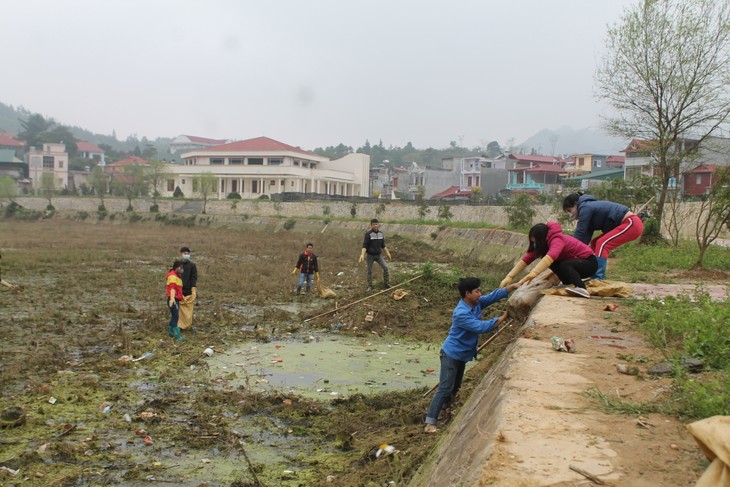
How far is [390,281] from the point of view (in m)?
15.8

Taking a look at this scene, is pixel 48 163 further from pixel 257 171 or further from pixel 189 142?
pixel 189 142

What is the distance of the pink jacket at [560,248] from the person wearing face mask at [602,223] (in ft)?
2.42

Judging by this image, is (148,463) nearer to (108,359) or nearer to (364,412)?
(364,412)

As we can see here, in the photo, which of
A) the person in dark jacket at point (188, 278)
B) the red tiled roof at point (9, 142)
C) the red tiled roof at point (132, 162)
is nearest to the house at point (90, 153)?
the red tiled roof at point (9, 142)

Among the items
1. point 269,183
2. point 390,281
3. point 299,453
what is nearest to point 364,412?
point 299,453

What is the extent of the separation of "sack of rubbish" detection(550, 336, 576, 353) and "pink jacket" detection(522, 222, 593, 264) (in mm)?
1998

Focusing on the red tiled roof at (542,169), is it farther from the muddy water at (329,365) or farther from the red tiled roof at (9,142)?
the red tiled roof at (9,142)

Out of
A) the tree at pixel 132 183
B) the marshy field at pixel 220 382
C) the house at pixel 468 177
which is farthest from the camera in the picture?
the house at pixel 468 177

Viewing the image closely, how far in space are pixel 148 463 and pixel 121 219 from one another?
5497cm

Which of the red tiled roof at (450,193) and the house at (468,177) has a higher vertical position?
the house at (468,177)

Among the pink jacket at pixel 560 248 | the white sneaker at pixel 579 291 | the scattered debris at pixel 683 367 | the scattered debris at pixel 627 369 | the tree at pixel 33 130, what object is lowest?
the scattered debris at pixel 627 369

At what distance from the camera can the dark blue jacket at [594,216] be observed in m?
9.15

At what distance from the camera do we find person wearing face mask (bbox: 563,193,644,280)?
29.6 ft

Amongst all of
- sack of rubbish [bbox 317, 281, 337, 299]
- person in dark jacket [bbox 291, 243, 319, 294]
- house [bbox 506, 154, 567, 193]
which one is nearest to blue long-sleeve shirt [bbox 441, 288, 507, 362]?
sack of rubbish [bbox 317, 281, 337, 299]
